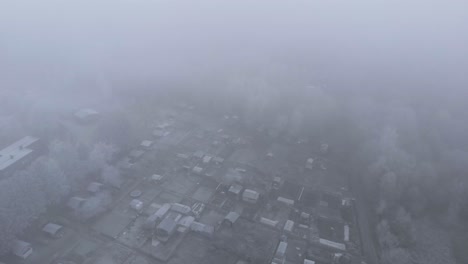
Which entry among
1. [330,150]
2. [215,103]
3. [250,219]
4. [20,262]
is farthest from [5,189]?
[330,150]

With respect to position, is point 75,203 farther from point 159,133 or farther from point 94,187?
point 159,133

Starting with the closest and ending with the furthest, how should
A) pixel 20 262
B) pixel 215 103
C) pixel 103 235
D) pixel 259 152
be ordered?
pixel 20 262 < pixel 103 235 < pixel 259 152 < pixel 215 103

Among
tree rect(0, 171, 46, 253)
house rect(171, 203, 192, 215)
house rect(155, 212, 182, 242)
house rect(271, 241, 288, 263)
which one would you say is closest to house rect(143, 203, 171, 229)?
house rect(171, 203, 192, 215)

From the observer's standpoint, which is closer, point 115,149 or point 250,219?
point 250,219

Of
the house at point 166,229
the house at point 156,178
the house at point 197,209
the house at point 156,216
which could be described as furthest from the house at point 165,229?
the house at point 156,178

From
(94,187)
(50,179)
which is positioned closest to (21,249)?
(50,179)

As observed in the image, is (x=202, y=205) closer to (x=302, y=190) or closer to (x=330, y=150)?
(x=302, y=190)
